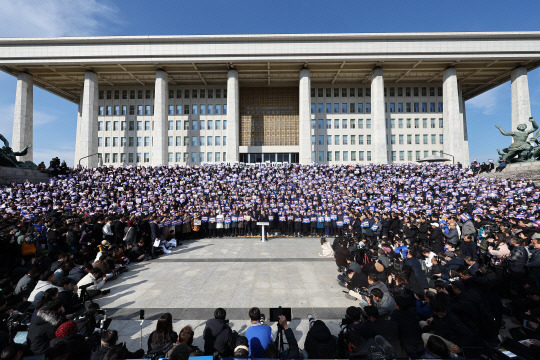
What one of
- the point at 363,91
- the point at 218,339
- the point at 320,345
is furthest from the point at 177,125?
the point at 320,345

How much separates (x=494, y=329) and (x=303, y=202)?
15.3 metres

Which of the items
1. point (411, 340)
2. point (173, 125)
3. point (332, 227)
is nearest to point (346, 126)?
point (173, 125)

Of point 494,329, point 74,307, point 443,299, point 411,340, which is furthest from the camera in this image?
point 74,307

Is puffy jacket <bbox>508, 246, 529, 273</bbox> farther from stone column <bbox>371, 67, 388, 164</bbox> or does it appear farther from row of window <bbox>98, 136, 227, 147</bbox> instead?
row of window <bbox>98, 136, 227, 147</bbox>

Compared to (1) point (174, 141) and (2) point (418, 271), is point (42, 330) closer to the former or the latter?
(2) point (418, 271)

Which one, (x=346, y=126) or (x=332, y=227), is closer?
(x=332, y=227)

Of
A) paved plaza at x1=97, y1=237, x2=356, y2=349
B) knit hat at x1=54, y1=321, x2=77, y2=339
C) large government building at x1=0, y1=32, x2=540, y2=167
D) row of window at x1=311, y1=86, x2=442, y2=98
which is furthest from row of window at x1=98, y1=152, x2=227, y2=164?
knit hat at x1=54, y1=321, x2=77, y2=339

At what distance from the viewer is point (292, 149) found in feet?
174

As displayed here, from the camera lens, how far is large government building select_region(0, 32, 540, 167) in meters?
44.5

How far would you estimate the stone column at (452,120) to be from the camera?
45.1m

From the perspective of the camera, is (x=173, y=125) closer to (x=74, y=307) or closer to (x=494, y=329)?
(x=74, y=307)

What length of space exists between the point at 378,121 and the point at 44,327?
48.5 metres

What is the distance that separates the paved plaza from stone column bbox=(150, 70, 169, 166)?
115 feet

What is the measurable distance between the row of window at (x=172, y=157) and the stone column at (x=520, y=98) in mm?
53684
